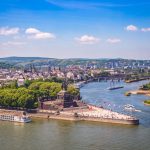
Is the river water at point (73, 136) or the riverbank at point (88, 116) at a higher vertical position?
the riverbank at point (88, 116)

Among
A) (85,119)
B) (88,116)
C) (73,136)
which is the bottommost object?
(73,136)

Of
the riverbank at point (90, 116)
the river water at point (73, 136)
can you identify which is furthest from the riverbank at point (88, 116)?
the river water at point (73, 136)

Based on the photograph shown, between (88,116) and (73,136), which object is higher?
(88,116)

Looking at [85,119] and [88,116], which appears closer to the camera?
[85,119]

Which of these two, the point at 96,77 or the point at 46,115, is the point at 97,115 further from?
the point at 96,77

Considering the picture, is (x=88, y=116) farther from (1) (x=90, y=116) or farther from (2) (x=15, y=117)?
(2) (x=15, y=117)

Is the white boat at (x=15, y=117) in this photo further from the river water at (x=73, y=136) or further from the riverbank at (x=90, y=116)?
the riverbank at (x=90, y=116)

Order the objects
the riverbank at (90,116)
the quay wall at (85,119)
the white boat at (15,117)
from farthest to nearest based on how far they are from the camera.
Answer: the white boat at (15,117)
the riverbank at (90,116)
the quay wall at (85,119)

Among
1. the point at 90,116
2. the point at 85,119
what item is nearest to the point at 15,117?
the point at 85,119

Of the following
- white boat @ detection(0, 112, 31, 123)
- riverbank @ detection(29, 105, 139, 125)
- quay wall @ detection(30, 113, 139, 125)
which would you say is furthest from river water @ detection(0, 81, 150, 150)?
riverbank @ detection(29, 105, 139, 125)

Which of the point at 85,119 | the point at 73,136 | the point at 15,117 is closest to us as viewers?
the point at 73,136

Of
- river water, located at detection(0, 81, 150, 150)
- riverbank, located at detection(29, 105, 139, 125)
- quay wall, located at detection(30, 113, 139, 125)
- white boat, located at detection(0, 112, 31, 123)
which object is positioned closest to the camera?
river water, located at detection(0, 81, 150, 150)

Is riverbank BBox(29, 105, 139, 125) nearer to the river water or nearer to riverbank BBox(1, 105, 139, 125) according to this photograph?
riverbank BBox(1, 105, 139, 125)
